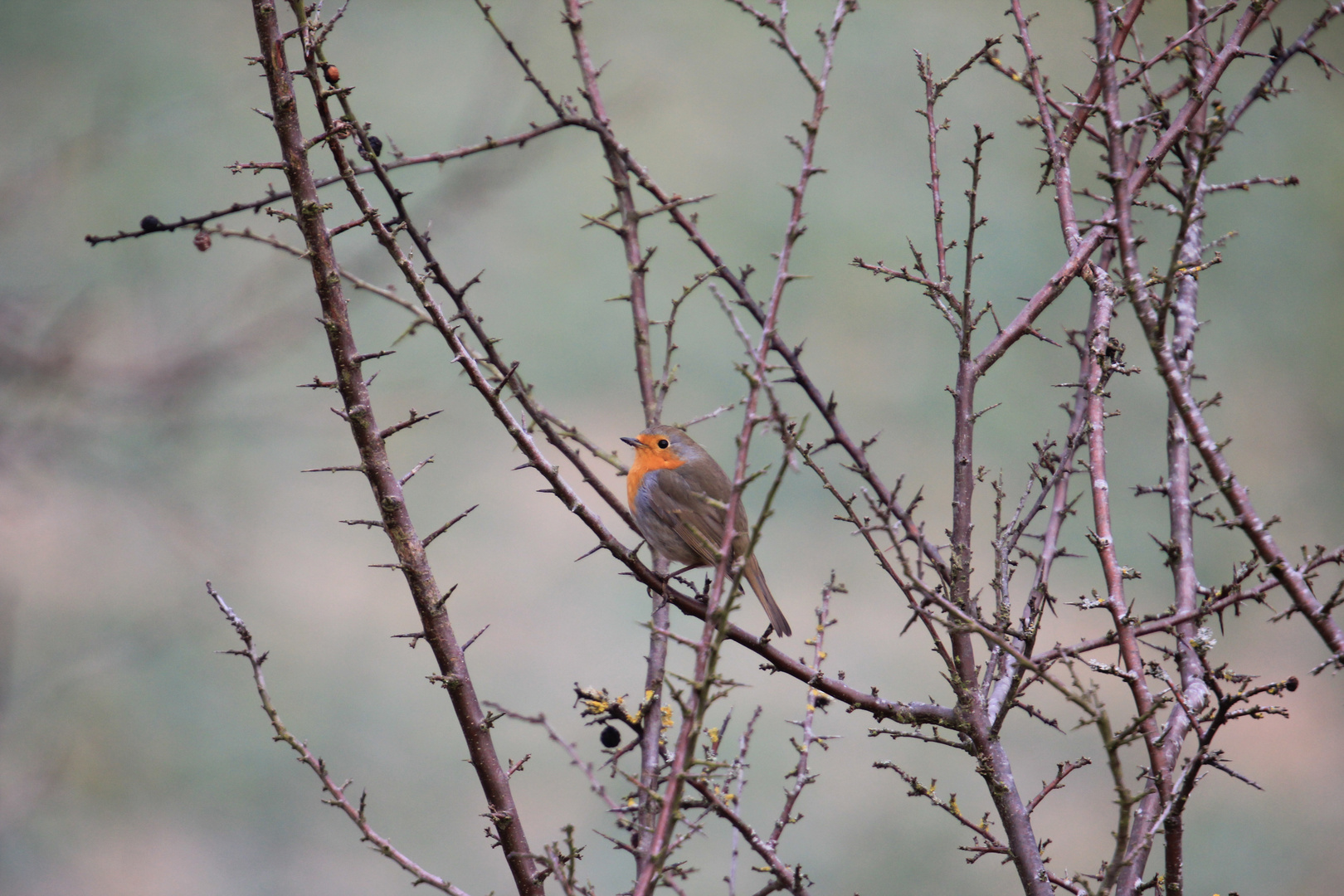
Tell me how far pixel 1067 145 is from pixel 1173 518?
0.69 metres

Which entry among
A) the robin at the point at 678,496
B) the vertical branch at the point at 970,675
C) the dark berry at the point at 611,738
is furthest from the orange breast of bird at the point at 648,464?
the vertical branch at the point at 970,675

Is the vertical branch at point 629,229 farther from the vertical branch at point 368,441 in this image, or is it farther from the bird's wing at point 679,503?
the vertical branch at point 368,441

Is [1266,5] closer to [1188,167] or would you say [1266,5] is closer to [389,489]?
[1188,167]

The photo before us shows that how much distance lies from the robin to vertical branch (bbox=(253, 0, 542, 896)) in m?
1.10

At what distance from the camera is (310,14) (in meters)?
1.45

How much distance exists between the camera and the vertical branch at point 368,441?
1.38 meters

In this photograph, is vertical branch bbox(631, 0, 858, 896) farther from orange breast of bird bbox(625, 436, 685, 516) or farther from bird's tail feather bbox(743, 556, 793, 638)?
orange breast of bird bbox(625, 436, 685, 516)

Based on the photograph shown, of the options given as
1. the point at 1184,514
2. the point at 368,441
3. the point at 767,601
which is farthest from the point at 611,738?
the point at 1184,514

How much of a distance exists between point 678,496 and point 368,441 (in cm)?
151

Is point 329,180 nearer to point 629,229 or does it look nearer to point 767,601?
point 629,229

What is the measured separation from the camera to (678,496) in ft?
9.49

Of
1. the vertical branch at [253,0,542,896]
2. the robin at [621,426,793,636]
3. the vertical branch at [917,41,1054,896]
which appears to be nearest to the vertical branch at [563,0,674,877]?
the robin at [621,426,793,636]

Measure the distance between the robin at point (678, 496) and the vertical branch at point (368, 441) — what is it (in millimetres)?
1096

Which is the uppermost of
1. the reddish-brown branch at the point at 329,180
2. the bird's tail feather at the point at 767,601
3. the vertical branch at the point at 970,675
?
the reddish-brown branch at the point at 329,180
